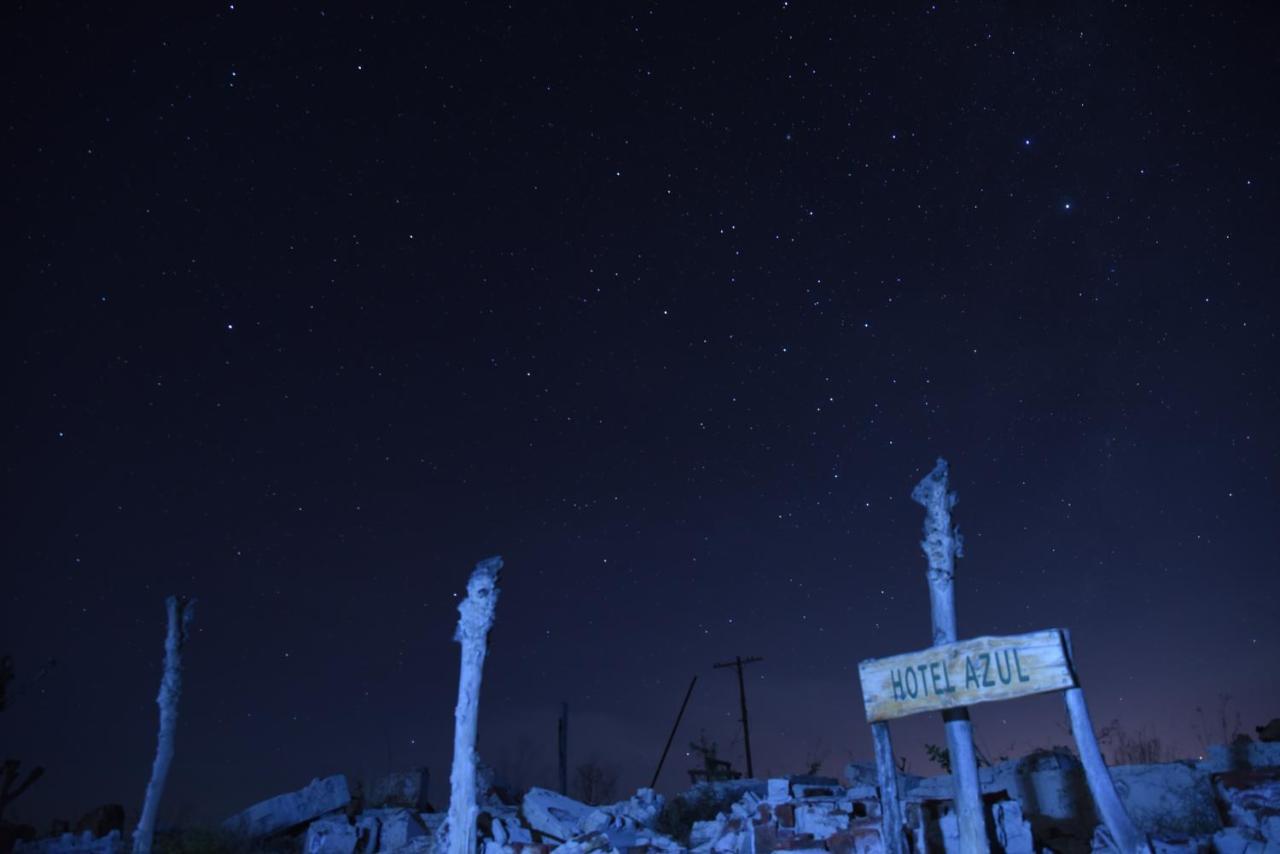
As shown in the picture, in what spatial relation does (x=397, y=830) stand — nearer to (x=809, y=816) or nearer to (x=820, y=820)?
(x=809, y=816)

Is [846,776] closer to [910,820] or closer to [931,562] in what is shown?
[910,820]

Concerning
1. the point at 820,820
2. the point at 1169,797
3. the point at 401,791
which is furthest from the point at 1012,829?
the point at 401,791

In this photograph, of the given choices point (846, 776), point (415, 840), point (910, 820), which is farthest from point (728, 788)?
point (910, 820)

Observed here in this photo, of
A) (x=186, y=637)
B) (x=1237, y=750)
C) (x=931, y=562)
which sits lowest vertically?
(x=1237, y=750)

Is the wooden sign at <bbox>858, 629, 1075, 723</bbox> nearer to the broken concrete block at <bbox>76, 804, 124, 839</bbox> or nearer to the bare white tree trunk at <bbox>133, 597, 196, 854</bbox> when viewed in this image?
the bare white tree trunk at <bbox>133, 597, 196, 854</bbox>

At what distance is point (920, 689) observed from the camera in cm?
793

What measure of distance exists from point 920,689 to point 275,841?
1654cm

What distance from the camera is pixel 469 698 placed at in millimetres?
15070

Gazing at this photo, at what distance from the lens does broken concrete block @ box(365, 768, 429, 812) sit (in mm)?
19922

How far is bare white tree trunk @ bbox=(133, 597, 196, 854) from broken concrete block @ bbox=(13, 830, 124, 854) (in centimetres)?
148

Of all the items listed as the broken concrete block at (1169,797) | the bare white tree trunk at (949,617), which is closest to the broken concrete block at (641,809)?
the broken concrete block at (1169,797)

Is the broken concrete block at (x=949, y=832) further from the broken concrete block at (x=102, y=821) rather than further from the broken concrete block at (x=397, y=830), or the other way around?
the broken concrete block at (x=102, y=821)

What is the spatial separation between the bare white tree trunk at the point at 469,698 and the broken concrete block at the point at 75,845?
9.46 meters

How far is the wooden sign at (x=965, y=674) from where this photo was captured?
7.36m
